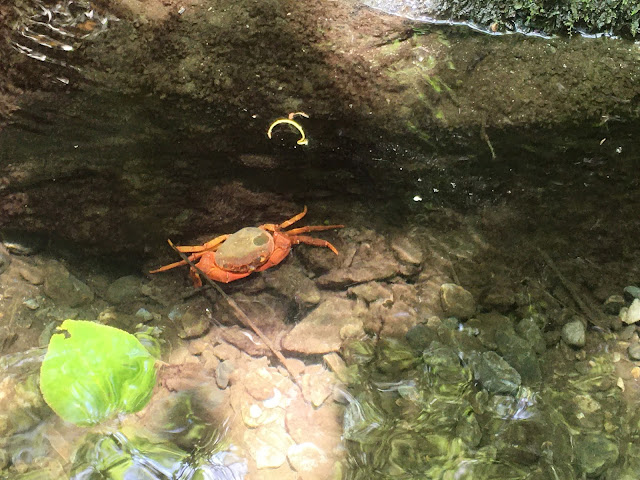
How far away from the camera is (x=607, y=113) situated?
1887 mm

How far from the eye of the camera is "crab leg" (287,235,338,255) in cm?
236

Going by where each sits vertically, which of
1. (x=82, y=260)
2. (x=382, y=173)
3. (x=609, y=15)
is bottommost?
(x=82, y=260)

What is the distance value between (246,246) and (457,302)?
1007 millimetres

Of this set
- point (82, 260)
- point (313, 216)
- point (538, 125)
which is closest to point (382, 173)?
point (313, 216)

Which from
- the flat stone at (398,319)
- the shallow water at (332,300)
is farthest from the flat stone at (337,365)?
the flat stone at (398,319)

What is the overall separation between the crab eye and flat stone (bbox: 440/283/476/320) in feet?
2.83

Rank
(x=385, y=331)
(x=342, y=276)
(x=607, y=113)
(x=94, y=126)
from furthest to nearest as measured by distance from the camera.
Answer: (x=342, y=276)
(x=385, y=331)
(x=94, y=126)
(x=607, y=113)

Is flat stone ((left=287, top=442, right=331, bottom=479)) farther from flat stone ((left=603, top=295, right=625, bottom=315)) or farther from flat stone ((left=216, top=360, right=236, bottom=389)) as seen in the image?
flat stone ((left=603, top=295, right=625, bottom=315))

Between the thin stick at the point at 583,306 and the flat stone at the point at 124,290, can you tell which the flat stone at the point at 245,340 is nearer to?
the flat stone at the point at 124,290

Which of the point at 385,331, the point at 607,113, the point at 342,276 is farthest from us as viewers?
the point at 342,276

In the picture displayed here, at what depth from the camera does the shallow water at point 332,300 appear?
77.6 inches

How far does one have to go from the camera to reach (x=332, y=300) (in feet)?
7.73

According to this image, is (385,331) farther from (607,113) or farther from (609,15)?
(609,15)

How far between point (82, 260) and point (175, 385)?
2.54 ft
